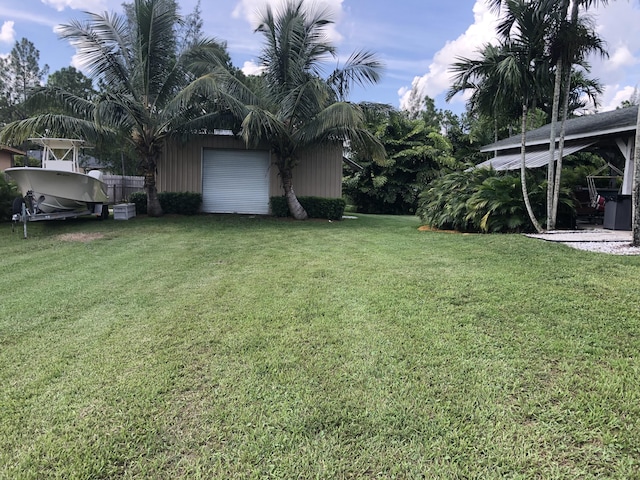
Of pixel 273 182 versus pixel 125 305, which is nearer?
pixel 125 305

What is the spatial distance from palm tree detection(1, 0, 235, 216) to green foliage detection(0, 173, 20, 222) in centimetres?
131

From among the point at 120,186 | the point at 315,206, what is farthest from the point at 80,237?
the point at 120,186

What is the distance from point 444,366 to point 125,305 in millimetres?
2954

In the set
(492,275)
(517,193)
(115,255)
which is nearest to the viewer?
(492,275)

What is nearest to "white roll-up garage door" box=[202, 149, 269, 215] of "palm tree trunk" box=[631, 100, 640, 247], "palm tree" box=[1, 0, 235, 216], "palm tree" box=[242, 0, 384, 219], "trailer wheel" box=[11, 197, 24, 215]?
"palm tree" box=[1, 0, 235, 216]

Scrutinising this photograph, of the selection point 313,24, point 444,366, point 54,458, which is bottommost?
point 54,458

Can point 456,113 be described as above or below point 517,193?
above

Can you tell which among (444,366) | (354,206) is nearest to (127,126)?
(444,366)

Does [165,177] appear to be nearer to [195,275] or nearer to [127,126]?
[127,126]

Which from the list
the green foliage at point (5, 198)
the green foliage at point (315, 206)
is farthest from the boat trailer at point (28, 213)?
the green foliage at point (315, 206)

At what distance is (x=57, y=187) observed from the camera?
918 centimetres

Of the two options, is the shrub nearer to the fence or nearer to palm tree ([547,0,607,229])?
the fence

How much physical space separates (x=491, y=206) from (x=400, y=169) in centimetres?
1163

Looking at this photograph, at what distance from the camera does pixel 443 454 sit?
186 centimetres
